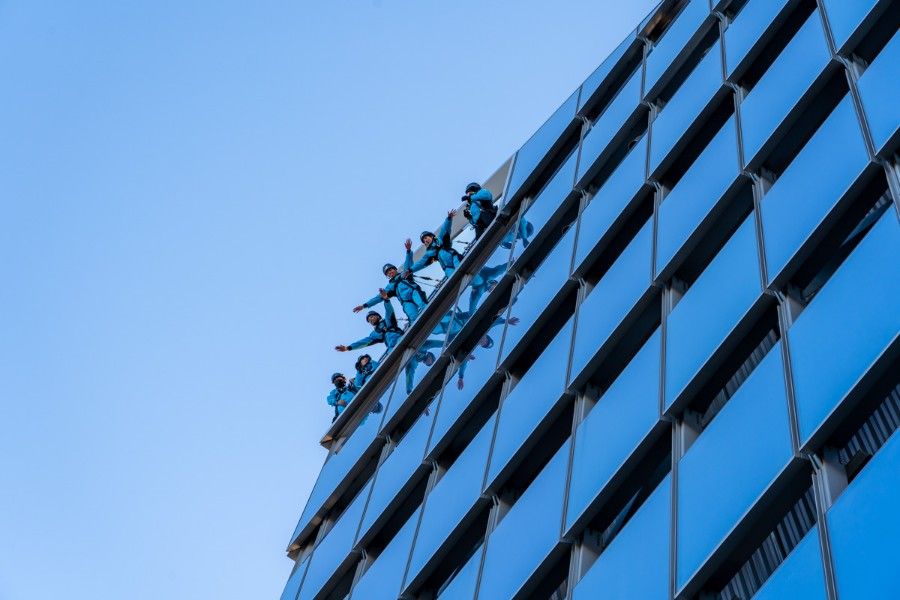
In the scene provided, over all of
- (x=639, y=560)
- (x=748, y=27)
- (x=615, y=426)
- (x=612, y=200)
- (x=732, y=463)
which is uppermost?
(x=748, y=27)

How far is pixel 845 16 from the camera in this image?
44.9 feet

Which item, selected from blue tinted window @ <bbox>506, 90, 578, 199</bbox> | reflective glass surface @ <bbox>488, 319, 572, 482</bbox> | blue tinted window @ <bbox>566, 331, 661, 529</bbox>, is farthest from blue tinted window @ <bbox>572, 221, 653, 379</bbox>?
blue tinted window @ <bbox>506, 90, 578, 199</bbox>

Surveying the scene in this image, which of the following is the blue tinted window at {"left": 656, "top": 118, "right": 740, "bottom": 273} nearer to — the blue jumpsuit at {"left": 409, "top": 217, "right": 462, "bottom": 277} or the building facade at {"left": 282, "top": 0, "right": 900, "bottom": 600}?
the building facade at {"left": 282, "top": 0, "right": 900, "bottom": 600}

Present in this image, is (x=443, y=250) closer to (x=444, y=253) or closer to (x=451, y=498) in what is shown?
(x=444, y=253)

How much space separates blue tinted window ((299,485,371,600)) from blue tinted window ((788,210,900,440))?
31.8 feet

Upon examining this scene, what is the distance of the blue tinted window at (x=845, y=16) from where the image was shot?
43.6 feet

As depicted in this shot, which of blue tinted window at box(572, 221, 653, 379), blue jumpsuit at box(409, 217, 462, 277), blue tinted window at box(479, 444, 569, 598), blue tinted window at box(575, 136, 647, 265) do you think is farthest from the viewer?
blue jumpsuit at box(409, 217, 462, 277)

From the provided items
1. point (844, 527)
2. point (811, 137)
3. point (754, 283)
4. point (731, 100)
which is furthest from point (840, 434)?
point (731, 100)

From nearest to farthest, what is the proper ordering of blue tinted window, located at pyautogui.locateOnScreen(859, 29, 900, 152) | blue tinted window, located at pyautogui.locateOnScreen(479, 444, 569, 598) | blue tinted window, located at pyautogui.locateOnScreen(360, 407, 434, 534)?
blue tinted window, located at pyautogui.locateOnScreen(859, 29, 900, 152)
blue tinted window, located at pyautogui.locateOnScreen(479, 444, 569, 598)
blue tinted window, located at pyautogui.locateOnScreen(360, 407, 434, 534)

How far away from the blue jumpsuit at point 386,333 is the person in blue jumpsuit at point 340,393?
838 millimetres

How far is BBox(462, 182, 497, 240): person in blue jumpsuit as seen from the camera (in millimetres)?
24078

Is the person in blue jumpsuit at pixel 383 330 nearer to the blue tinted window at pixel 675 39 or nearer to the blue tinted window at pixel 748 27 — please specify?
the blue tinted window at pixel 675 39

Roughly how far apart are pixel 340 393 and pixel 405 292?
2121mm

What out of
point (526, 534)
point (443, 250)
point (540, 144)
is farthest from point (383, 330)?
point (526, 534)
